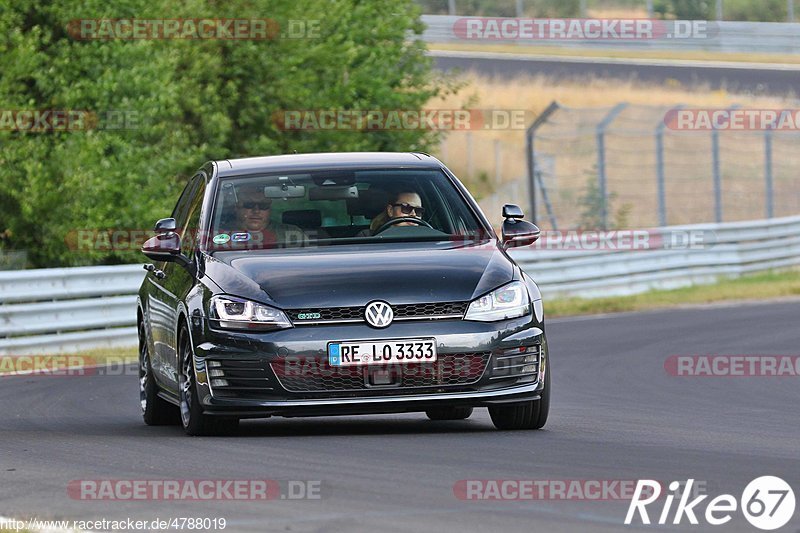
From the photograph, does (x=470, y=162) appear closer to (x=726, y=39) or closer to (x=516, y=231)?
(x=726, y=39)

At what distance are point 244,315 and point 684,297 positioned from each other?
1658 cm

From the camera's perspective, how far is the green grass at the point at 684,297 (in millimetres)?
23812

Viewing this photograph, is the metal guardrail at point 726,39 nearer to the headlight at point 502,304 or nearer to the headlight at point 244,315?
the headlight at point 502,304

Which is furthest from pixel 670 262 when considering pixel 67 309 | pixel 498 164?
pixel 498 164

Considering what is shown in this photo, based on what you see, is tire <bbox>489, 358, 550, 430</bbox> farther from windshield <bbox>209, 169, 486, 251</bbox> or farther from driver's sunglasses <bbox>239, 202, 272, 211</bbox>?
driver's sunglasses <bbox>239, 202, 272, 211</bbox>

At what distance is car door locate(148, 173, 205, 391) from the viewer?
10133 mm

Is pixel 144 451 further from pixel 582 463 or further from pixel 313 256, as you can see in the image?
pixel 582 463

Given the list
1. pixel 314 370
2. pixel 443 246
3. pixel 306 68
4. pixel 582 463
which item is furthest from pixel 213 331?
pixel 306 68

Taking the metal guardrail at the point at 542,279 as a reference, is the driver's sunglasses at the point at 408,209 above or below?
above

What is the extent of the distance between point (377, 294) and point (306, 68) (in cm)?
2017

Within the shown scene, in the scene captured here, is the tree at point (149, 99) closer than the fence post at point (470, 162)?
Yes

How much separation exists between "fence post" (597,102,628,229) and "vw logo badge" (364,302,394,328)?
17.9 metres

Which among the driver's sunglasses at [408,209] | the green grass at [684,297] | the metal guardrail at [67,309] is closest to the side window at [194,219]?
the driver's sunglasses at [408,209]

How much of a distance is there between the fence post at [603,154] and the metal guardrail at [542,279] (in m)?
2.09
